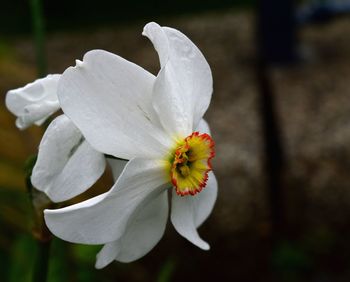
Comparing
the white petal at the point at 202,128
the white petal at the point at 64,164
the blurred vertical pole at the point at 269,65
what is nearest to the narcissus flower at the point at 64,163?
the white petal at the point at 64,164

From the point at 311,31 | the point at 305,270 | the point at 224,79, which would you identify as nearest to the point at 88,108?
the point at 305,270

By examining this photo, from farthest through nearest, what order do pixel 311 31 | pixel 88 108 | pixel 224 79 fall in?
pixel 311 31 → pixel 224 79 → pixel 88 108

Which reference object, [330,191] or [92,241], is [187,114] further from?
[330,191]

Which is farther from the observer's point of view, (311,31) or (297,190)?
(311,31)

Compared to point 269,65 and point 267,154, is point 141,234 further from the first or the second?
point 269,65

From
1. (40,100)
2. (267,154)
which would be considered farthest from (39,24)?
(267,154)

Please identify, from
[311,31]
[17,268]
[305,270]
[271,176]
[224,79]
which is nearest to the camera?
[17,268]

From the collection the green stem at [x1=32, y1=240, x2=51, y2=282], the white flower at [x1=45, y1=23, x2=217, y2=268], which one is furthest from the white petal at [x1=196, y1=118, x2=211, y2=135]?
the green stem at [x1=32, y1=240, x2=51, y2=282]
